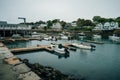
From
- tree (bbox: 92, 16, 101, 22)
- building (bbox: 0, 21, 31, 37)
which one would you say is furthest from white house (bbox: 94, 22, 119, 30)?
building (bbox: 0, 21, 31, 37)

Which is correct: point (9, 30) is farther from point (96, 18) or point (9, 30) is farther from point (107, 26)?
point (96, 18)

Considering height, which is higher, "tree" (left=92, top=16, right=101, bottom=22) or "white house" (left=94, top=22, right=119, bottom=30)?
"tree" (left=92, top=16, right=101, bottom=22)

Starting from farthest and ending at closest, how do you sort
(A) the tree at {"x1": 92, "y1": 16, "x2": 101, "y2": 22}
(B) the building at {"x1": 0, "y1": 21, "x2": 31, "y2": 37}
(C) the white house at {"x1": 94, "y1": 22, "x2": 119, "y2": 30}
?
(A) the tree at {"x1": 92, "y1": 16, "x2": 101, "y2": 22} → (C) the white house at {"x1": 94, "y1": 22, "x2": 119, "y2": 30} → (B) the building at {"x1": 0, "y1": 21, "x2": 31, "y2": 37}

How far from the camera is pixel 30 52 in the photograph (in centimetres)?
3606

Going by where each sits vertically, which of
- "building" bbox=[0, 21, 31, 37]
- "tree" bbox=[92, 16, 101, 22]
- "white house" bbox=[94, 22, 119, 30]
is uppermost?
"tree" bbox=[92, 16, 101, 22]

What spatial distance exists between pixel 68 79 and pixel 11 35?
5147 cm

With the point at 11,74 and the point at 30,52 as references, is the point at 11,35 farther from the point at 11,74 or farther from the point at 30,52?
the point at 11,74

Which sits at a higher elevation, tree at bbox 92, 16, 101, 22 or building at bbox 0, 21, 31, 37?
tree at bbox 92, 16, 101, 22

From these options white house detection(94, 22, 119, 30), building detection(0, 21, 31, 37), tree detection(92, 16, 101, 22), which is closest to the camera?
building detection(0, 21, 31, 37)

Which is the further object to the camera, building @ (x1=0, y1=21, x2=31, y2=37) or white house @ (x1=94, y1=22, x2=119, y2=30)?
white house @ (x1=94, y1=22, x2=119, y2=30)

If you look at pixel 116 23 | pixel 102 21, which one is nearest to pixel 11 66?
pixel 116 23

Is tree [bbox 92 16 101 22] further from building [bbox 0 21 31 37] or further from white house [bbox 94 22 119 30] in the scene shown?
building [bbox 0 21 31 37]

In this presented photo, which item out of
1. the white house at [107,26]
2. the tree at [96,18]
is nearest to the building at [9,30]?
the white house at [107,26]

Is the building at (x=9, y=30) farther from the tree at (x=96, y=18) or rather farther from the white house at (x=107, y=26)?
the tree at (x=96, y=18)
